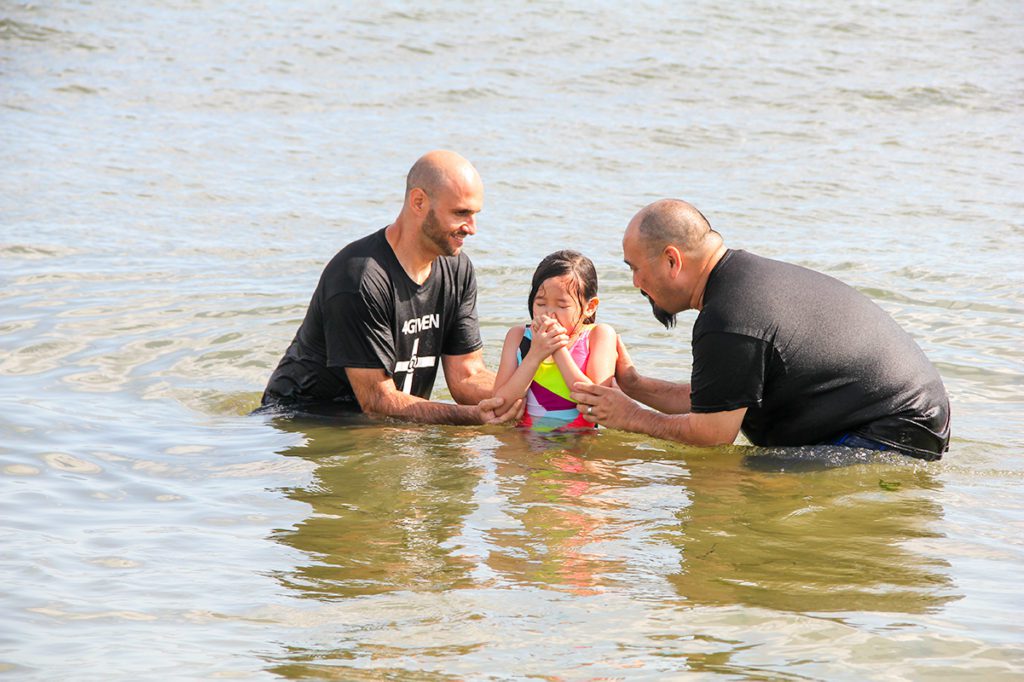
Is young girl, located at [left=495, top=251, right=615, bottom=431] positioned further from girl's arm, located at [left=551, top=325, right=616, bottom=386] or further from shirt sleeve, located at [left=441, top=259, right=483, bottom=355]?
shirt sleeve, located at [left=441, top=259, right=483, bottom=355]

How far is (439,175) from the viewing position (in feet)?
25.3

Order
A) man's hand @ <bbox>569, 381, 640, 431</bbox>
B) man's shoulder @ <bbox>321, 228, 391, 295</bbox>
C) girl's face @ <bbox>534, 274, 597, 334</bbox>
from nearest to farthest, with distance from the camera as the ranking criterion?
man's hand @ <bbox>569, 381, 640, 431</bbox>, girl's face @ <bbox>534, 274, 597, 334</bbox>, man's shoulder @ <bbox>321, 228, 391, 295</bbox>

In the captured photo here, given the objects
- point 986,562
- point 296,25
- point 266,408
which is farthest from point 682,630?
point 296,25

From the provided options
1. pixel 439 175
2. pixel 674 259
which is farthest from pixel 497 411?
pixel 674 259

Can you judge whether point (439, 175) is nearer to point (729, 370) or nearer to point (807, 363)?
point (729, 370)

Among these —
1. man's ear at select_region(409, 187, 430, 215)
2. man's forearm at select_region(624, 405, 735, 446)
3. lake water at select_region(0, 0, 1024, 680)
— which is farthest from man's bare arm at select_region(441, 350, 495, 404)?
man's forearm at select_region(624, 405, 735, 446)

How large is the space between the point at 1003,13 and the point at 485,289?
21.0 m

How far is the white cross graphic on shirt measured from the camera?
8.01 metres

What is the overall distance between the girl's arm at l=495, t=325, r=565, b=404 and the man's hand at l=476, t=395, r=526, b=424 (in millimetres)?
41

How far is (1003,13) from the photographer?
28.7 metres

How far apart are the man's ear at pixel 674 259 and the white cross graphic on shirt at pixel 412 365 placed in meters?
1.91

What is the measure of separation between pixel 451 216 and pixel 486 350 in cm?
272

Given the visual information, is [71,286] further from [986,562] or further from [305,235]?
[986,562]

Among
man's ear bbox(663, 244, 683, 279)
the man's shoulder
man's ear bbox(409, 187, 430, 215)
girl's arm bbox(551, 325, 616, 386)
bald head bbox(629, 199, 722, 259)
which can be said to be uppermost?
man's ear bbox(409, 187, 430, 215)
